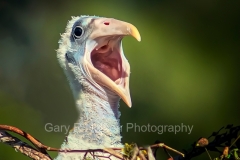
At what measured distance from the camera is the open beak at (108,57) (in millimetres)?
675

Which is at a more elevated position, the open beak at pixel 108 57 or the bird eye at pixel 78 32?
the bird eye at pixel 78 32

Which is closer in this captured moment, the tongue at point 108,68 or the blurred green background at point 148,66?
the tongue at point 108,68

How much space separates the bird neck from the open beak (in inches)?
1.2

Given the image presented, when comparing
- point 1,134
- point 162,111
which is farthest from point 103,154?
point 162,111

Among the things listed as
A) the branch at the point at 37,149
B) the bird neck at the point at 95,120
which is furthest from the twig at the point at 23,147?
the bird neck at the point at 95,120

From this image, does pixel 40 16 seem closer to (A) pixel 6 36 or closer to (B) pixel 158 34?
(A) pixel 6 36

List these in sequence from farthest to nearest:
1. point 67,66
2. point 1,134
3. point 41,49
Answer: point 41,49 → point 67,66 → point 1,134

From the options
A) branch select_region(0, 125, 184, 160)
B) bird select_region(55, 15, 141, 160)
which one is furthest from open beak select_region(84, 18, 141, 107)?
branch select_region(0, 125, 184, 160)

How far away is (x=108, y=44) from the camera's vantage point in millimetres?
707

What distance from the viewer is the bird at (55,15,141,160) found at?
694mm

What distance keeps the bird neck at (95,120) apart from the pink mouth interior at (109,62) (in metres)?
0.03

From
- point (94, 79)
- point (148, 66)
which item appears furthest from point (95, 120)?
point (148, 66)

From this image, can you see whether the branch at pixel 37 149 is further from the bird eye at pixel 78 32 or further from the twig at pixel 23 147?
the bird eye at pixel 78 32

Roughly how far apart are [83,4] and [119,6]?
8 cm
